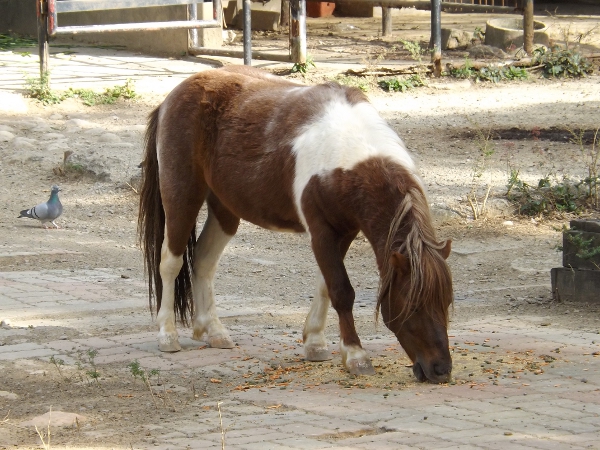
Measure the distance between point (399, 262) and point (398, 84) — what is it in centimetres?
963

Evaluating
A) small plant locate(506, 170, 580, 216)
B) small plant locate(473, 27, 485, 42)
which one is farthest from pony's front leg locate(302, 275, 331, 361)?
small plant locate(473, 27, 485, 42)

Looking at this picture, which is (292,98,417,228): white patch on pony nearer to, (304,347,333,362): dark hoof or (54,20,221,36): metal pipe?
(304,347,333,362): dark hoof

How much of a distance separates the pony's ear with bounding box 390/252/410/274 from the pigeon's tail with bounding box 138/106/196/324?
1.93 m

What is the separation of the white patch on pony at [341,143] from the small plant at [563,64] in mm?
10085

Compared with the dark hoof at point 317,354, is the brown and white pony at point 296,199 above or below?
above

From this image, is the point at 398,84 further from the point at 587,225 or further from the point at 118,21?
the point at 587,225

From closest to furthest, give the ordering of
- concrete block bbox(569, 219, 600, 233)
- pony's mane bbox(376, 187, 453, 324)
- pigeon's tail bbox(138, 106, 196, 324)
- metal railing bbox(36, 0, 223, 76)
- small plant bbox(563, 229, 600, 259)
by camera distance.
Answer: pony's mane bbox(376, 187, 453, 324), pigeon's tail bbox(138, 106, 196, 324), small plant bbox(563, 229, 600, 259), concrete block bbox(569, 219, 600, 233), metal railing bbox(36, 0, 223, 76)

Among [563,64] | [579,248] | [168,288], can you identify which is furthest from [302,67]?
[168,288]

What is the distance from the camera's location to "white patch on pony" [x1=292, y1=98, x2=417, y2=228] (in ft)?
17.0

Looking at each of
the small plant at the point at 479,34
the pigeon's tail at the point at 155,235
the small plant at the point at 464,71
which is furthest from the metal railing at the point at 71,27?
the pigeon's tail at the point at 155,235

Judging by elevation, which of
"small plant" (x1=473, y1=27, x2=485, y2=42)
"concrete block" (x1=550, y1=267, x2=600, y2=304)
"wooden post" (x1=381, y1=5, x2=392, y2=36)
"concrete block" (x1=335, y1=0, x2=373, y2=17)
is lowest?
"concrete block" (x1=550, y1=267, x2=600, y2=304)

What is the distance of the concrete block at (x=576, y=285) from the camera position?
670 centimetres

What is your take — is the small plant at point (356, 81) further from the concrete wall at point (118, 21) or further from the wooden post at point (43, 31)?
the wooden post at point (43, 31)

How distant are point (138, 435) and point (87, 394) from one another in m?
0.85
